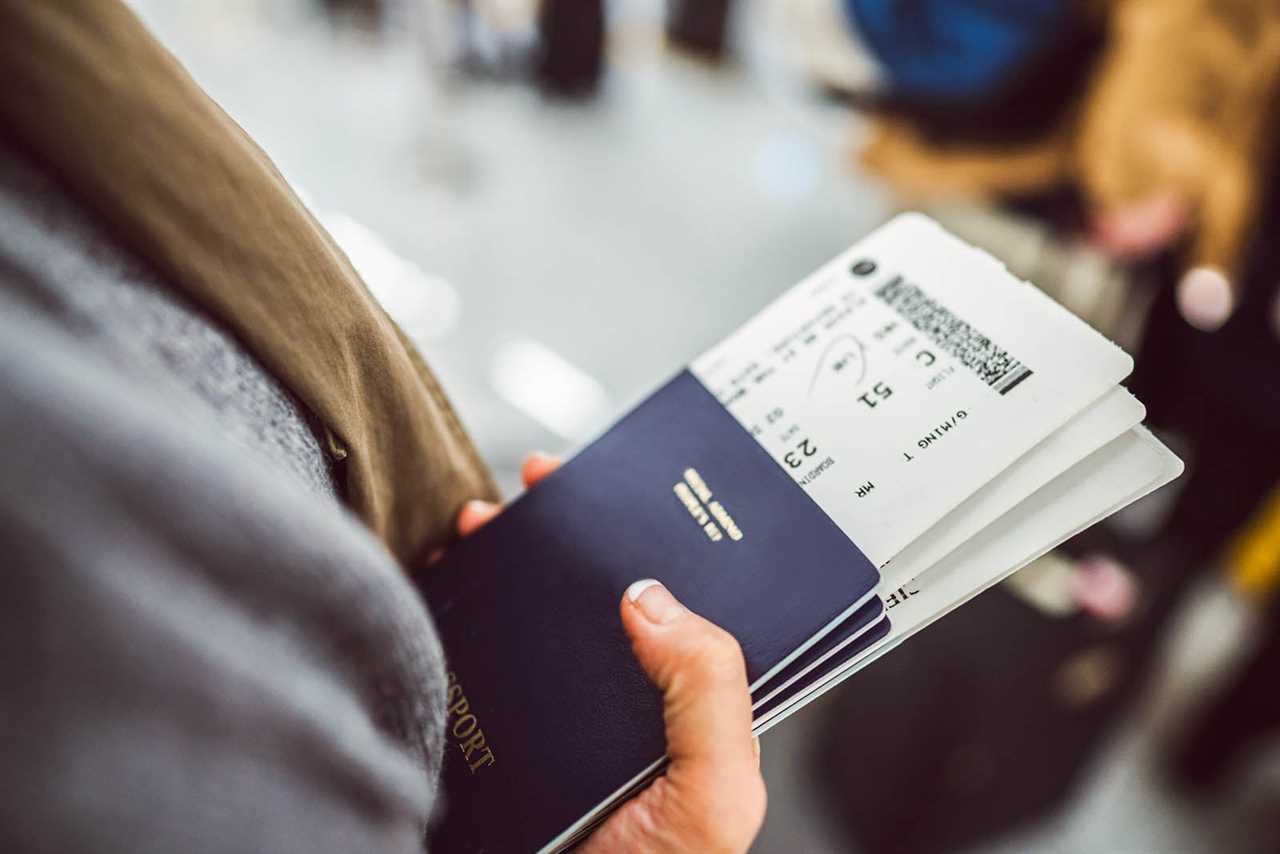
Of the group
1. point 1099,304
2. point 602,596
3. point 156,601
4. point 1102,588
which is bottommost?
point 1099,304

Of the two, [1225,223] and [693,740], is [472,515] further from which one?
[1225,223]

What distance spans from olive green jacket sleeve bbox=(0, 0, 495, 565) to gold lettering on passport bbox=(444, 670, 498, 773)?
13 centimetres

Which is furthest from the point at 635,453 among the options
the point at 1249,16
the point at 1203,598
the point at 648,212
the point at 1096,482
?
the point at 648,212

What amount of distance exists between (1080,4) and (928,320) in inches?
47.4

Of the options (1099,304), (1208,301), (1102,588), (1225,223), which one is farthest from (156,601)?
(1099,304)

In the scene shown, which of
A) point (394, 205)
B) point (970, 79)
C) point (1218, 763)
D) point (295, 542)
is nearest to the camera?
point (295, 542)

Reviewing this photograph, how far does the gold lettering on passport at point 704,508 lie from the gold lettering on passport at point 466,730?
19 cm

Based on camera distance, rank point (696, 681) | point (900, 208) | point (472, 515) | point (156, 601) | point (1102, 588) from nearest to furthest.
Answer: point (156, 601)
point (696, 681)
point (472, 515)
point (1102, 588)
point (900, 208)

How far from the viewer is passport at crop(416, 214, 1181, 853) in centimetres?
51

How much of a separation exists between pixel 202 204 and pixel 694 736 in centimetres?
35

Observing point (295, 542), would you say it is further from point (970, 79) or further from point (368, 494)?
point (970, 79)

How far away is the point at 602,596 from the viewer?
554 mm

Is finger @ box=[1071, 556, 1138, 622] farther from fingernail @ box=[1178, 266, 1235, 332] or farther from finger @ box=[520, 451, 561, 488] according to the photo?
finger @ box=[520, 451, 561, 488]

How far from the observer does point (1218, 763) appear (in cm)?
138
